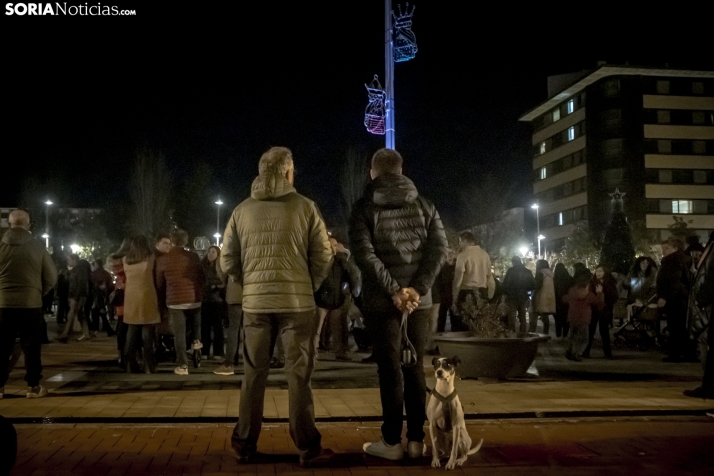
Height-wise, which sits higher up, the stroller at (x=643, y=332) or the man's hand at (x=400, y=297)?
the man's hand at (x=400, y=297)

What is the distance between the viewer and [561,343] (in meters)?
16.7

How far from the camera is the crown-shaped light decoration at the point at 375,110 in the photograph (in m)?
18.1

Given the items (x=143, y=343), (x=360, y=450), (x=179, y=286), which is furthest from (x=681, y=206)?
(x=360, y=450)

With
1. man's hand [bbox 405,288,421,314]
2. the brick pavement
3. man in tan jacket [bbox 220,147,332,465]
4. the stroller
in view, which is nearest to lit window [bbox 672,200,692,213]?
the stroller

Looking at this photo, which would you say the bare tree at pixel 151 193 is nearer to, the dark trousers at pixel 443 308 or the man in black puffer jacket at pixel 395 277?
the dark trousers at pixel 443 308

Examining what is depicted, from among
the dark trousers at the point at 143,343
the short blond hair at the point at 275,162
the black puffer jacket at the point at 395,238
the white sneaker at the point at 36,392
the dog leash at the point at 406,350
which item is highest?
the short blond hair at the point at 275,162

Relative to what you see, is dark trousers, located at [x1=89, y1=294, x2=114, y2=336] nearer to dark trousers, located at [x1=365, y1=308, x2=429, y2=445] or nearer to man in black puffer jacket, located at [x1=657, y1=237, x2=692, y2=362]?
man in black puffer jacket, located at [x1=657, y1=237, x2=692, y2=362]

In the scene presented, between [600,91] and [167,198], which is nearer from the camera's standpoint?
[167,198]

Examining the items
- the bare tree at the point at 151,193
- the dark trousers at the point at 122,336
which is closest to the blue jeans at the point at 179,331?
the dark trousers at the point at 122,336

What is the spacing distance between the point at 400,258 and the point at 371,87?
1316cm

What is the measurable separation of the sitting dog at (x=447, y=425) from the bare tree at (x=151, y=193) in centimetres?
5961

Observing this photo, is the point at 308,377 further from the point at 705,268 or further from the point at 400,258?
the point at 705,268

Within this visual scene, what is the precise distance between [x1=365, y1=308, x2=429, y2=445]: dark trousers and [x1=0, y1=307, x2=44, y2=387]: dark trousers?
4428mm

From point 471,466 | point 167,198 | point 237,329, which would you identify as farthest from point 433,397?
point 167,198
